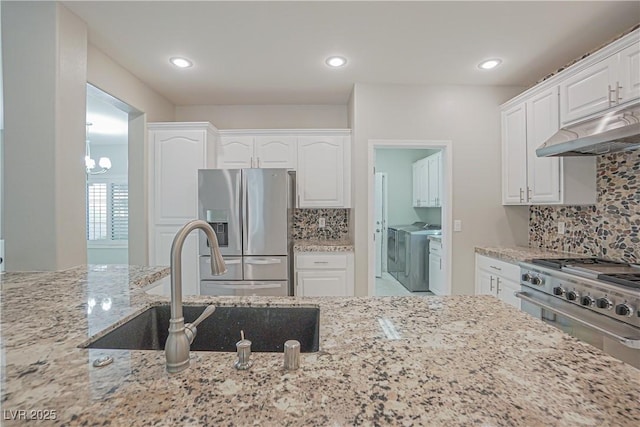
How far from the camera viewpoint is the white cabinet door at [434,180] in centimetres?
462

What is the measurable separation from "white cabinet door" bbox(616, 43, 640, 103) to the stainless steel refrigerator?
2.54 metres

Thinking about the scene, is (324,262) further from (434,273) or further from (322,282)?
(434,273)

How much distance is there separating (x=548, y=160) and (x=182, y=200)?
3.45 m

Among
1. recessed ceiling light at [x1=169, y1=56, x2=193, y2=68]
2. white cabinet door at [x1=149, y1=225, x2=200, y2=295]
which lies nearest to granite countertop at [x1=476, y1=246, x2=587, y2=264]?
white cabinet door at [x1=149, y1=225, x2=200, y2=295]

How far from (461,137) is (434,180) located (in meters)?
1.67

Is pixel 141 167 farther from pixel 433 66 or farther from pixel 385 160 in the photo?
pixel 385 160

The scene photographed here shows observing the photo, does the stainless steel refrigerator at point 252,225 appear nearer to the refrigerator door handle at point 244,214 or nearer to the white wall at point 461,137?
the refrigerator door handle at point 244,214

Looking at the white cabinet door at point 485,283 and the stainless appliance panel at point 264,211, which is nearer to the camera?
the white cabinet door at point 485,283

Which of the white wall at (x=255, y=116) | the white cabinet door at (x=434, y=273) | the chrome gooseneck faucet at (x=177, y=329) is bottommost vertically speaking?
the white cabinet door at (x=434, y=273)

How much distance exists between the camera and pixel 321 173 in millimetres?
3484

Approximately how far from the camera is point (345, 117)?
3.89 meters

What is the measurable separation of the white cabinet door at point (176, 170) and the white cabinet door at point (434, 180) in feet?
11.0

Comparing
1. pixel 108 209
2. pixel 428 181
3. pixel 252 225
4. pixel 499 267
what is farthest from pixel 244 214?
pixel 108 209

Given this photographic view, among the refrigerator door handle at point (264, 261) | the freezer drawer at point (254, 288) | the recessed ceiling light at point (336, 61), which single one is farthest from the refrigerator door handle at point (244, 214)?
the recessed ceiling light at point (336, 61)
